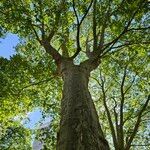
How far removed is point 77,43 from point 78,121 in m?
4.57

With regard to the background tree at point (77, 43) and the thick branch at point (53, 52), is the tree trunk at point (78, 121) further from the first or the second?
the thick branch at point (53, 52)

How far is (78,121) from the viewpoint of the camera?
6648 millimetres

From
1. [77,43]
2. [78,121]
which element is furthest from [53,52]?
[78,121]

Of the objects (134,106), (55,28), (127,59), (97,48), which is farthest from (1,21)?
(134,106)

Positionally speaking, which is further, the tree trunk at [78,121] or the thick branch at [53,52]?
the thick branch at [53,52]

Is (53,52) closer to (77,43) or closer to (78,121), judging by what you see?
(77,43)

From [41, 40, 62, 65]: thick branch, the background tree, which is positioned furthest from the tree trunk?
[41, 40, 62, 65]: thick branch

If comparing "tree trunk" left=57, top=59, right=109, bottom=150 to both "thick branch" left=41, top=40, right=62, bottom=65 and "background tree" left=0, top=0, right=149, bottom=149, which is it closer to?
"background tree" left=0, top=0, right=149, bottom=149

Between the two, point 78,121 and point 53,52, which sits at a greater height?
point 53,52

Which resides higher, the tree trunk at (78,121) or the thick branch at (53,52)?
the thick branch at (53,52)

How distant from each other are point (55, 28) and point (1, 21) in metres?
2.96

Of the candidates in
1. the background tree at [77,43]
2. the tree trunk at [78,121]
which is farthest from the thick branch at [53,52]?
the tree trunk at [78,121]

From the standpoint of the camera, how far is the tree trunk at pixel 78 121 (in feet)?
19.0

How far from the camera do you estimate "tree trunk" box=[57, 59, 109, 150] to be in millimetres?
5798
